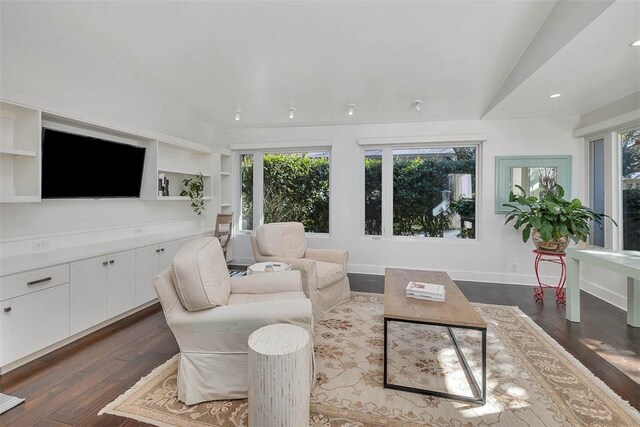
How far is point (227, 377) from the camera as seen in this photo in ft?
5.46

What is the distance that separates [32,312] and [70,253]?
56 centimetres

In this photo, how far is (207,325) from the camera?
162cm

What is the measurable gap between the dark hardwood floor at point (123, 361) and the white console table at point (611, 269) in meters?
0.13

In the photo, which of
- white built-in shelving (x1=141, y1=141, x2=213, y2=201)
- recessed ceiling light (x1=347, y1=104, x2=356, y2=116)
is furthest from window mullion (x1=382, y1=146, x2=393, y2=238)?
white built-in shelving (x1=141, y1=141, x2=213, y2=201)

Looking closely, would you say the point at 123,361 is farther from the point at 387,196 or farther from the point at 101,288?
the point at 387,196

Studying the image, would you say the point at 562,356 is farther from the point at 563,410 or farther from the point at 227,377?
the point at 227,377

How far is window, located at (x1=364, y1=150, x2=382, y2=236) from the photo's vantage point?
14.6 feet

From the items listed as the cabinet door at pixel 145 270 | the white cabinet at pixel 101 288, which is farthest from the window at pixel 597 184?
the white cabinet at pixel 101 288

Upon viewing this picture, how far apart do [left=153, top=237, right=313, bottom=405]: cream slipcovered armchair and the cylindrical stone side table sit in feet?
0.98

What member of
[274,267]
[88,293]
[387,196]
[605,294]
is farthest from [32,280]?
[605,294]

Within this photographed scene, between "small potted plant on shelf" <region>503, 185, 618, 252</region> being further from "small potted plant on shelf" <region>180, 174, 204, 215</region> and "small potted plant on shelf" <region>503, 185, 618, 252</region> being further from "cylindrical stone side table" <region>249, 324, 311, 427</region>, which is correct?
"small potted plant on shelf" <region>180, 174, 204, 215</region>

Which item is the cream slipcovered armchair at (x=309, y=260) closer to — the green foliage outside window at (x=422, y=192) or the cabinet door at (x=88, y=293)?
the cabinet door at (x=88, y=293)

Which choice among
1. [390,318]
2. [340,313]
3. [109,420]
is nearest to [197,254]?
[109,420]

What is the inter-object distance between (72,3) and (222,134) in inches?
101
